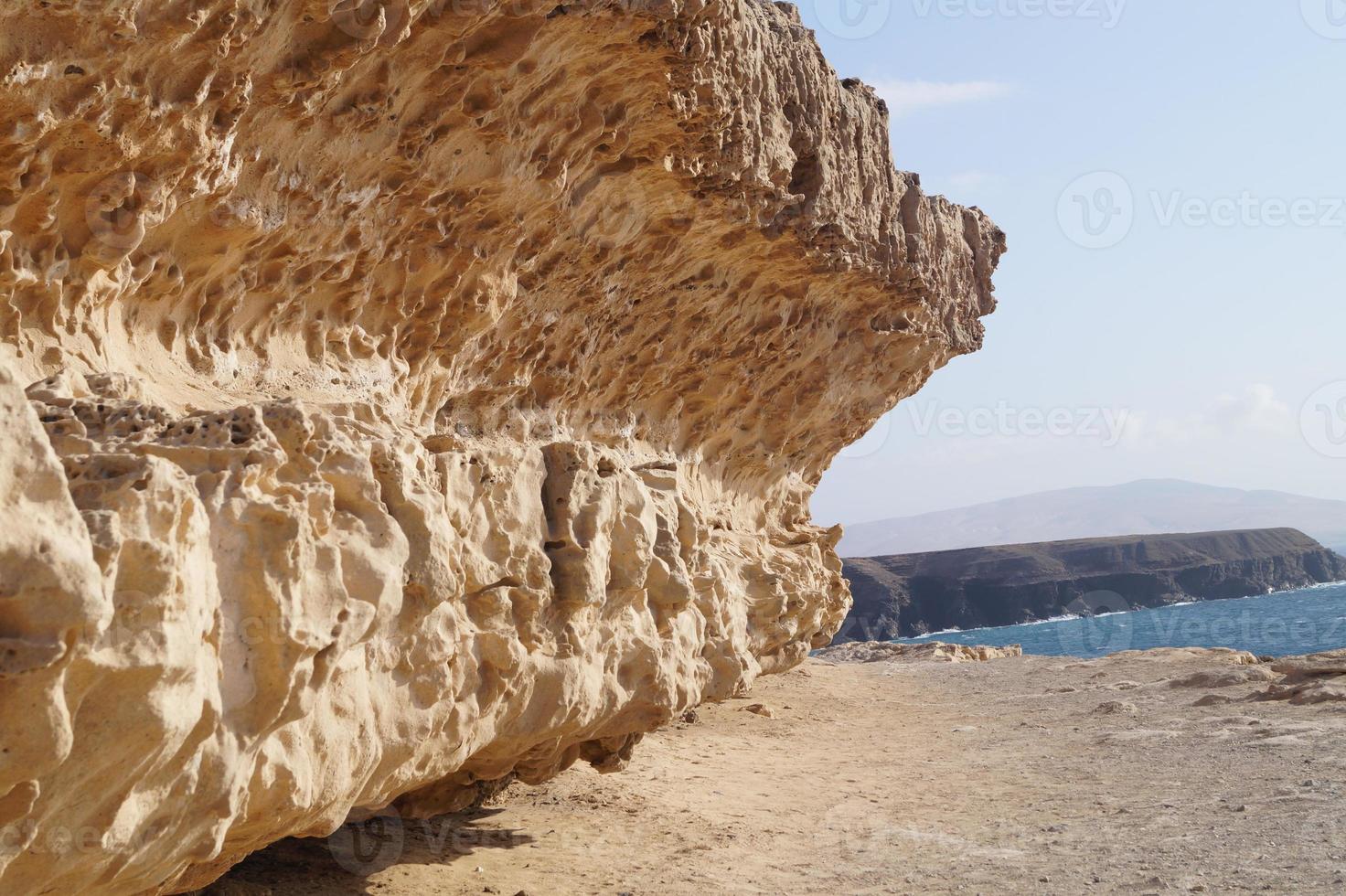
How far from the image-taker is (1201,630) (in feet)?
139

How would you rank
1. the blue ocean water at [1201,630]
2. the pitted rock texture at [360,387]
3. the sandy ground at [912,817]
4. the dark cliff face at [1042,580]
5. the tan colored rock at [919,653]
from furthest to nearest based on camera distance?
the dark cliff face at [1042,580] → the blue ocean water at [1201,630] → the tan colored rock at [919,653] → the sandy ground at [912,817] → the pitted rock texture at [360,387]

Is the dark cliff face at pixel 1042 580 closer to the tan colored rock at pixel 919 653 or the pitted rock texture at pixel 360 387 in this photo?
the tan colored rock at pixel 919 653

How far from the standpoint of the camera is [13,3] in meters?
3.86

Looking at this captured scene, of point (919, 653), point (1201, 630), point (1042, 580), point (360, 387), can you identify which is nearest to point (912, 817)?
point (360, 387)

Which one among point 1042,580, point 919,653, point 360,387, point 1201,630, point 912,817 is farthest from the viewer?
point 1042,580

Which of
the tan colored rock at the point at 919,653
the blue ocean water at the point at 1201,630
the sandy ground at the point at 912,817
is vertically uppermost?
the sandy ground at the point at 912,817

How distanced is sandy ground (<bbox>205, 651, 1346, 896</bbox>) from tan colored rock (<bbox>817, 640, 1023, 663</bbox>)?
8266mm

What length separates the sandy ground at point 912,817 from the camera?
21.9 ft

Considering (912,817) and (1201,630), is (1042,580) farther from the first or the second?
(912,817)

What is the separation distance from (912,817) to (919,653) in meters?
14.2

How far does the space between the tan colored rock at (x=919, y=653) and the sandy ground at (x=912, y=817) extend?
827cm

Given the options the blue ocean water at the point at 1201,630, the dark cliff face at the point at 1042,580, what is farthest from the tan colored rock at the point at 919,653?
the dark cliff face at the point at 1042,580

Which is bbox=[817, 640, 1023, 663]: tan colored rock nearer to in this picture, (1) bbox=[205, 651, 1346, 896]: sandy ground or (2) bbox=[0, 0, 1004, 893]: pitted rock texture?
(1) bbox=[205, 651, 1346, 896]: sandy ground

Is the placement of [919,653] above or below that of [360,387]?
below
